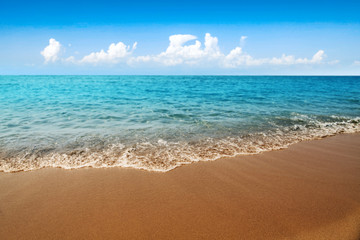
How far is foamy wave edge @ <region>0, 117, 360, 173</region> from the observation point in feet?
14.5

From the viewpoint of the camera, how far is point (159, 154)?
505 centimetres

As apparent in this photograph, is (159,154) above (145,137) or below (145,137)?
below

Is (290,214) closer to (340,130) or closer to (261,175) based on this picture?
(261,175)

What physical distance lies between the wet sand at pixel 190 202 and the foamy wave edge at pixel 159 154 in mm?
350

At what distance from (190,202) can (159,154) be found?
2.17 meters

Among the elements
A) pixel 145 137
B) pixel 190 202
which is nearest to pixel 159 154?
pixel 145 137

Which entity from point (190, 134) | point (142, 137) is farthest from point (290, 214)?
point (142, 137)

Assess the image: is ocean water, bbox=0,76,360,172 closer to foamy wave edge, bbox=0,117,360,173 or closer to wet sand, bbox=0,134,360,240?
foamy wave edge, bbox=0,117,360,173

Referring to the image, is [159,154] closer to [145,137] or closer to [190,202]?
[145,137]

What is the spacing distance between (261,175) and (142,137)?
408 centimetres

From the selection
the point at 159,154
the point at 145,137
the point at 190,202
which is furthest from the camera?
the point at 145,137

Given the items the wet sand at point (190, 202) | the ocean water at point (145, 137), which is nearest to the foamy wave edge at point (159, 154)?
the ocean water at point (145, 137)

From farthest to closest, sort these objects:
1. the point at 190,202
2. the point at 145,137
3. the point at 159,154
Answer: the point at 145,137
the point at 159,154
the point at 190,202

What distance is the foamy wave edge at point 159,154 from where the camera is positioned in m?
4.42
